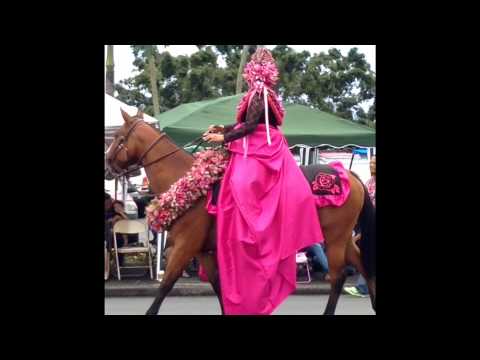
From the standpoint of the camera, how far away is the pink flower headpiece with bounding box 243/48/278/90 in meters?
7.66

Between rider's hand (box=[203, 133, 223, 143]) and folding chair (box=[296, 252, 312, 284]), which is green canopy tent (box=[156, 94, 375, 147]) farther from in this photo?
rider's hand (box=[203, 133, 223, 143])

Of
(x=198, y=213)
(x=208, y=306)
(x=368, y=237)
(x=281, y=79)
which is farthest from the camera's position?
(x=281, y=79)

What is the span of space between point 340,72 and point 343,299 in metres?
21.8

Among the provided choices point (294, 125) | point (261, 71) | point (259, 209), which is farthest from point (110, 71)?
point (259, 209)

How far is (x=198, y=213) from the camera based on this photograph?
7.72m

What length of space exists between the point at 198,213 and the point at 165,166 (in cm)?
63

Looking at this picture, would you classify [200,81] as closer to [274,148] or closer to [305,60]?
[305,60]

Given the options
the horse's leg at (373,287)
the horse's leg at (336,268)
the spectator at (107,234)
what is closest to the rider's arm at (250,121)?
the horse's leg at (336,268)

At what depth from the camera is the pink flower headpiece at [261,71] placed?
7656 mm

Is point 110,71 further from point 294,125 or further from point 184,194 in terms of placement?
point 184,194

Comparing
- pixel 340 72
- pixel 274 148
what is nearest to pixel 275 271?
→ pixel 274 148

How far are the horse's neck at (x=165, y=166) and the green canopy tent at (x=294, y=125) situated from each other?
4434mm

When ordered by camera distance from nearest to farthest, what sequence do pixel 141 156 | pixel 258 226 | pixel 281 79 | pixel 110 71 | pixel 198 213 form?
pixel 258 226
pixel 198 213
pixel 141 156
pixel 110 71
pixel 281 79

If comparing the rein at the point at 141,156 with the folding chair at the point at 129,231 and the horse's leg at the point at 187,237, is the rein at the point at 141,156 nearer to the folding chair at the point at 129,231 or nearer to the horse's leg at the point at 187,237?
the horse's leg at the point at 187,237
